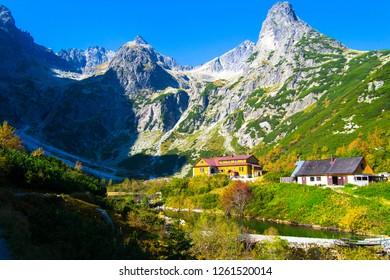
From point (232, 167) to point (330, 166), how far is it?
156 feet

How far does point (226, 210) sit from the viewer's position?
78.0 metres

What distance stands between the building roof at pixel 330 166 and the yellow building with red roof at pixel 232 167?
32.9m

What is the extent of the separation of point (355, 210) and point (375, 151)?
139 ft

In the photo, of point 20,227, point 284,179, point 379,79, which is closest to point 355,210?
point 284,179

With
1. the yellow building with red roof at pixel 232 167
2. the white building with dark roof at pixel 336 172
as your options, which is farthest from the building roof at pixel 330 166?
the yellow building with red roof at pixel 232 167

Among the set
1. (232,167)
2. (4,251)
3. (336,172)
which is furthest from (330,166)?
(4,251)

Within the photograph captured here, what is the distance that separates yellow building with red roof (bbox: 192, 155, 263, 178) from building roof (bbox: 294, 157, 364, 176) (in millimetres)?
32929

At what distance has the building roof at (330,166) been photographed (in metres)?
72.2

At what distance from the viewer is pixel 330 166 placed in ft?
251

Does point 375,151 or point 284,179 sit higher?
point 375,151

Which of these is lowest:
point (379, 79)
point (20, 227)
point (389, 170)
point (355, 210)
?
point (355, 210)
